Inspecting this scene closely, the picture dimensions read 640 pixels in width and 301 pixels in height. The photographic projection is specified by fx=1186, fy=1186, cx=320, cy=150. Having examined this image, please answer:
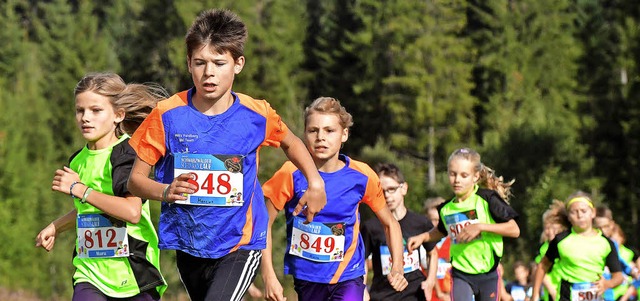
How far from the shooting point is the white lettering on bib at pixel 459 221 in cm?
948

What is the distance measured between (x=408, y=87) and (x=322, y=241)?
42945mm

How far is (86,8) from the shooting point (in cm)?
6122

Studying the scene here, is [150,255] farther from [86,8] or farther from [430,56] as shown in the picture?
[86,8]

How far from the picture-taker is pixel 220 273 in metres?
5.55

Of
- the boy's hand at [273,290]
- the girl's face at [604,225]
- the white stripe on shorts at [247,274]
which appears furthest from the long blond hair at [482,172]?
the white stripe on shorts at [247,274]

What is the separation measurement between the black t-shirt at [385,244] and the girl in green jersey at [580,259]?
1.59m

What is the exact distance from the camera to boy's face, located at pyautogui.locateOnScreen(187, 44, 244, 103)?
5.50 meters

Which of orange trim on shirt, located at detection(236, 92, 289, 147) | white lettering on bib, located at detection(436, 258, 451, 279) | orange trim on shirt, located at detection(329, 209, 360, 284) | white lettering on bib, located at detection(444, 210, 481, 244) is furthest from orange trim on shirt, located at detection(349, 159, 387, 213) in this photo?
white lettering on bib, located at detection(436, 258, 451, 279)

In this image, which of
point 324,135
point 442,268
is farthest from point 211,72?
point 442,268

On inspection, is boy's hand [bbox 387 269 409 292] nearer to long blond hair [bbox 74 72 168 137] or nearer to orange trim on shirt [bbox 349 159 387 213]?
orange trim on shirt [bbox 349 159 387 213]

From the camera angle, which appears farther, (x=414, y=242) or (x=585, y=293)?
(x=585, y=293)

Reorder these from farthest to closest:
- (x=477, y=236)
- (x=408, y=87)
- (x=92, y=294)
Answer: (x=408, y=87) < (x=477, y=236) < (x=92, y=294)

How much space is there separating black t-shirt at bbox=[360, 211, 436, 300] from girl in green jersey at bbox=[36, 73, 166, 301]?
3.14m

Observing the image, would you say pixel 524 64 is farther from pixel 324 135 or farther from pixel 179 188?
pixel 179 188
